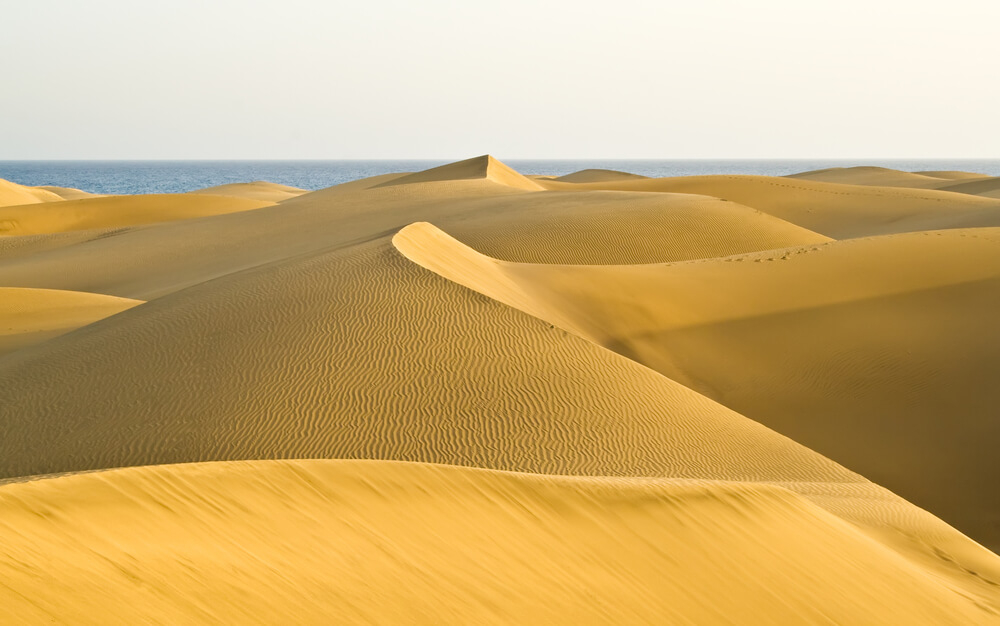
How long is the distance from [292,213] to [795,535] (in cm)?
2086

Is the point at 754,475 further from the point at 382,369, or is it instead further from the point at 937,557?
the point at 382,369

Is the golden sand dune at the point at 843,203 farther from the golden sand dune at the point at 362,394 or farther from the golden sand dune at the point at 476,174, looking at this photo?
the golden sand dune at the point at 362,394

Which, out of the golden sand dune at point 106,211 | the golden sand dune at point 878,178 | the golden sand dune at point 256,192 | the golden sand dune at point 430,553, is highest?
the golden sand dune at point 430,553

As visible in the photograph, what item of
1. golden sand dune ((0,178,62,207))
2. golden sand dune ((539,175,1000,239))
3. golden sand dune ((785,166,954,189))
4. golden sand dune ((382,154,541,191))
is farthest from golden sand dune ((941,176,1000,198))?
golden sand dune ((0,178,62,207))

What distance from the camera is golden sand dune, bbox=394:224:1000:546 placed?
1045 cm

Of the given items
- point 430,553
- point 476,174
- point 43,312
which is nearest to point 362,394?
point 430,553

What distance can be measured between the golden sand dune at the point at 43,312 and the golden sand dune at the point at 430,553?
8.08 meters

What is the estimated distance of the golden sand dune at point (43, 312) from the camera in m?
11.6

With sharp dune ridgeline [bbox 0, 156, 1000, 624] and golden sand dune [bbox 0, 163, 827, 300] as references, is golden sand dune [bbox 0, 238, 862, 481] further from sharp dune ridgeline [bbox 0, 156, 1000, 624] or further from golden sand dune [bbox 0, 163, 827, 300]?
golden sand dune [bbox 0, 163, 827, 300]

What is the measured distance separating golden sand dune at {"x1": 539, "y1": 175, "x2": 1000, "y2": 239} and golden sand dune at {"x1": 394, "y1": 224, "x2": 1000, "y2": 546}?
35.6 feet

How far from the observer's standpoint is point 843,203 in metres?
30.3

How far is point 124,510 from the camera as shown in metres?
3.69

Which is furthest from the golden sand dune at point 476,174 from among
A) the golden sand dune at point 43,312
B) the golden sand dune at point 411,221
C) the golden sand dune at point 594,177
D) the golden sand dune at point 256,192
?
the golden sand dune at point 43,312

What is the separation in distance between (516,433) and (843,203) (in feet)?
83.6
